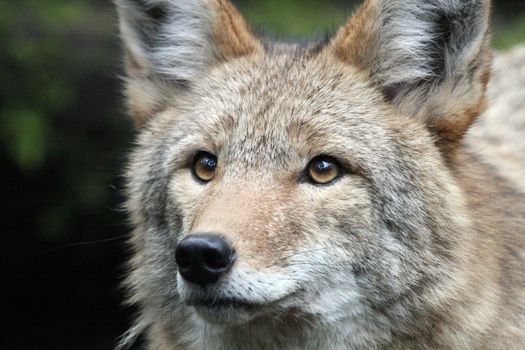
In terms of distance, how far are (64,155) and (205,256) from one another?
546cm

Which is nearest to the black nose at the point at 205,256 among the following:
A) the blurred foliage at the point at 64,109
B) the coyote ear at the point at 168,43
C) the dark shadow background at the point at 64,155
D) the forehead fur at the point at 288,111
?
the forehead fur at the point at 288,111

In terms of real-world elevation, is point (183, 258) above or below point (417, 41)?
below

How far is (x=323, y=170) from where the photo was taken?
497 cm

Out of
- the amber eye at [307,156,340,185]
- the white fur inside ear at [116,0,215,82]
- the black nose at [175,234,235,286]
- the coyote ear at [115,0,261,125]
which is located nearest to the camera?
the black nose at [175,234,235,286]

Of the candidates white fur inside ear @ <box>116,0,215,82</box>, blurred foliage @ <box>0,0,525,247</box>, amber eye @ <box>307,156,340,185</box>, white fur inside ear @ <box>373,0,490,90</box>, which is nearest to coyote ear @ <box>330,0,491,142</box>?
white fur inside ear @ <box>373,0,490,90</box>

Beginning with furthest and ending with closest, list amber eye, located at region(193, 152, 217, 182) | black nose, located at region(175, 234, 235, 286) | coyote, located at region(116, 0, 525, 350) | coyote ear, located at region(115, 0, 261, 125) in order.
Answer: coyote ear, located at region(115, 0, 261, 125) → amber eye, located at region(193, 152, 217, 182) → coyote, located at region(116, 0, 525, 350) → black nose, located at region(175, 234, 235, 286)

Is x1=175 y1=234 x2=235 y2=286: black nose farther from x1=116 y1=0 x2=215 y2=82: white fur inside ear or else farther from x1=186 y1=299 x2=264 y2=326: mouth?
x1=116 y1=0 x2=215 y2=82: white fur inside ear

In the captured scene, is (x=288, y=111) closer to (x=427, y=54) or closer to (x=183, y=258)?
(x=427, y=54)

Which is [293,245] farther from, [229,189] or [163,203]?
[163,203]

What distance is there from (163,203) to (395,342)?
1.47 m

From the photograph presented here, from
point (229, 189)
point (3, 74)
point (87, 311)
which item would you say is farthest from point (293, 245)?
point (87, 311)

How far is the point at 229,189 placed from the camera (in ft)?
15.9

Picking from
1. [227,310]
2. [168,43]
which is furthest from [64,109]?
[227,310]

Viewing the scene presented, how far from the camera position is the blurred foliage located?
916 cm
